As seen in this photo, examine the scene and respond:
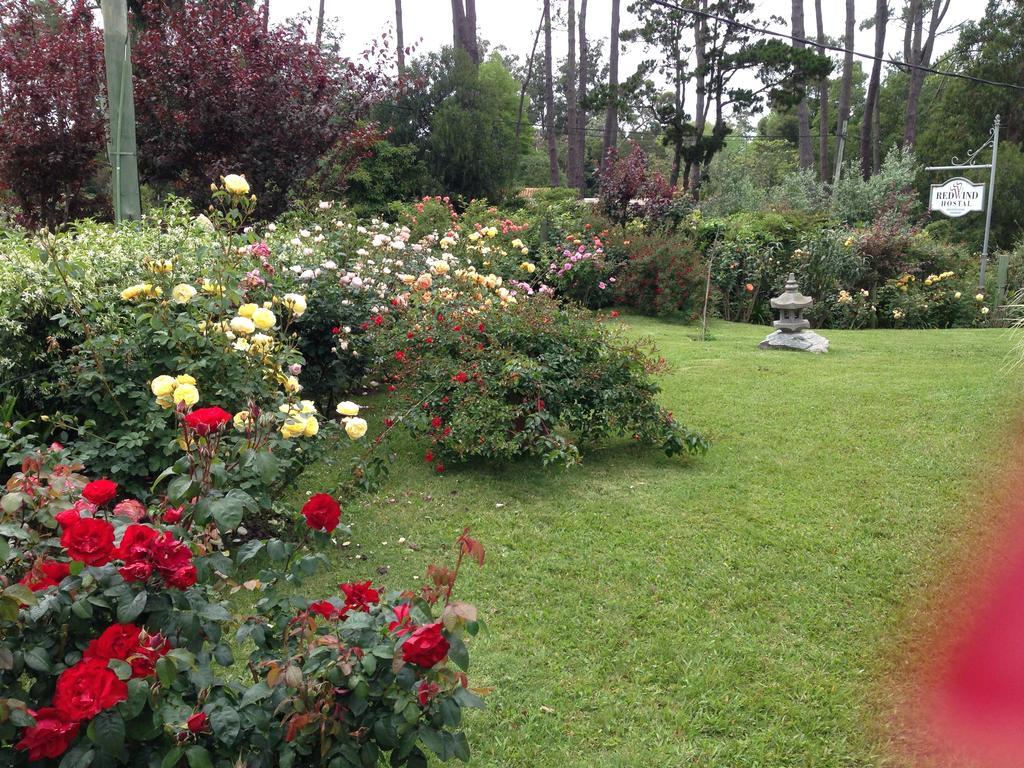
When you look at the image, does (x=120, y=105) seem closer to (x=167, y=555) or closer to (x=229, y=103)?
(x=229, y=103)

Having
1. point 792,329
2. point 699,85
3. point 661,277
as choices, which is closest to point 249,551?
point 792,329

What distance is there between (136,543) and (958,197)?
15002 mm

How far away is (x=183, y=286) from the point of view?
123 inches

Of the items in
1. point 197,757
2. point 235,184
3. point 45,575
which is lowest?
point 197,757

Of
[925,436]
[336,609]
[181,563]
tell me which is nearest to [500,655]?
[336,609]

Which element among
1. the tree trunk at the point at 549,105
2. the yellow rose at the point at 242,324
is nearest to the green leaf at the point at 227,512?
the yellow rose at the point at 242,324

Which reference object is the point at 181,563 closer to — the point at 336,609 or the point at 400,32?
the point at 336,609

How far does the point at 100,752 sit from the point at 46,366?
2779mm

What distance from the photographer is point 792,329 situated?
8.90 m

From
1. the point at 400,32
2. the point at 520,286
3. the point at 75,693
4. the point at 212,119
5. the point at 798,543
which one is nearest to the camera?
the point at 75,693

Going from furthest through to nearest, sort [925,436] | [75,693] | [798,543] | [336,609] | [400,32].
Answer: [400,32], [925,436], [798,543], [336,609], [75,693]

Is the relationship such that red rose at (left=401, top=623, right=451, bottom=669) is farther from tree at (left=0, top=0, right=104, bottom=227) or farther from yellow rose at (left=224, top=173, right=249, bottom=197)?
tree at (left=0, top=0, right=104, bottom=227)

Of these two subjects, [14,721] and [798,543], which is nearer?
[14,721]

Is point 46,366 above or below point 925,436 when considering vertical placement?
above
